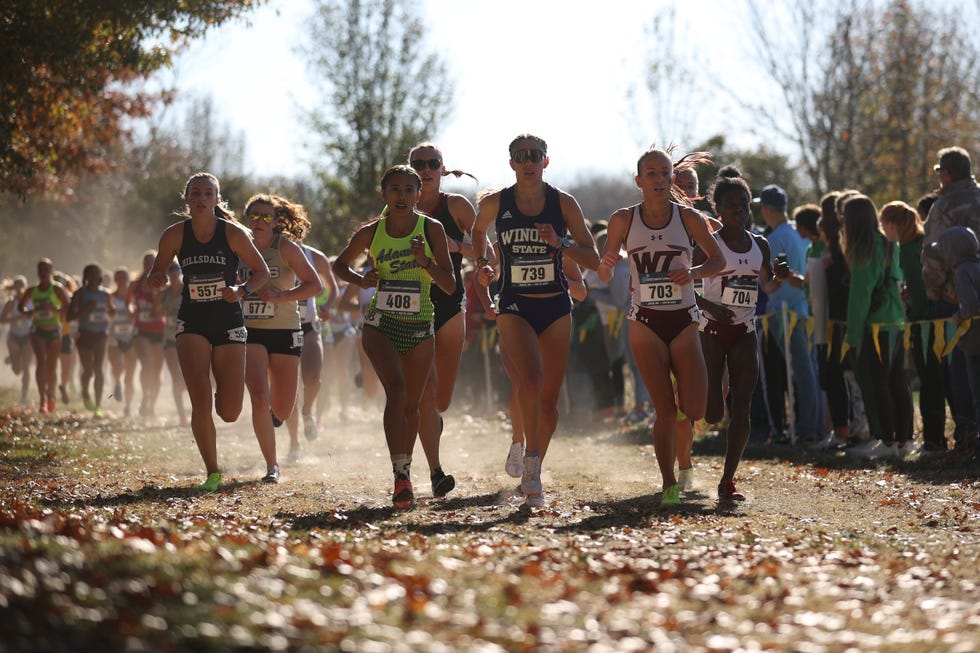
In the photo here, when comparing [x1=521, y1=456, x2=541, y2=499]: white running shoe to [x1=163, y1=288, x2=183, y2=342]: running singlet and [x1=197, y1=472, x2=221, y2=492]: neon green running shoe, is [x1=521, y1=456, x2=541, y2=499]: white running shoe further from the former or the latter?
[x1=163, y1=288, x2=183, y2=342]: running singlet

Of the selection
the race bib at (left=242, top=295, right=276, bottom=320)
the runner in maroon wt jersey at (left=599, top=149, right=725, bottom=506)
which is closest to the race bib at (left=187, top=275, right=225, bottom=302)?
the race bib at (left=242, top=295, right=276, bottom=320)

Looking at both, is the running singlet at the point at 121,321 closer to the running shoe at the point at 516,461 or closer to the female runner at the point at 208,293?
the female runner at the point at 208,293

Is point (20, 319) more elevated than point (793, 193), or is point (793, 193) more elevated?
point (793, 193)

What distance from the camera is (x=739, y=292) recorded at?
32.4ft

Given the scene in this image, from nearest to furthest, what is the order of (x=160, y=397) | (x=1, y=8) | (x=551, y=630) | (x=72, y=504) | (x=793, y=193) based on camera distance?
(x=551, y=630) → (x=72, y=504) → (x=1, y=8) → (x=160, y=397) → (x=793, y=193)

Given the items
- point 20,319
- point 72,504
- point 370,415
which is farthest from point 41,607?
point 20,319

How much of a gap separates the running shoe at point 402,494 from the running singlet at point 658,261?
6.17 feet

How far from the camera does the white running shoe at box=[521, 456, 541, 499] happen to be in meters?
9.23

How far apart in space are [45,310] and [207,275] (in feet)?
42.6

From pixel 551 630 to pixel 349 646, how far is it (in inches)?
33.0

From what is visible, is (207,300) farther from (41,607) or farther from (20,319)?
(20,319)

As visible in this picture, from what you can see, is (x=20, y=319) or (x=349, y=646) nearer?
(x=349, y=646)

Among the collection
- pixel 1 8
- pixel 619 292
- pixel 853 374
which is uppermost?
pixel 1 8

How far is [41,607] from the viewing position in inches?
185
